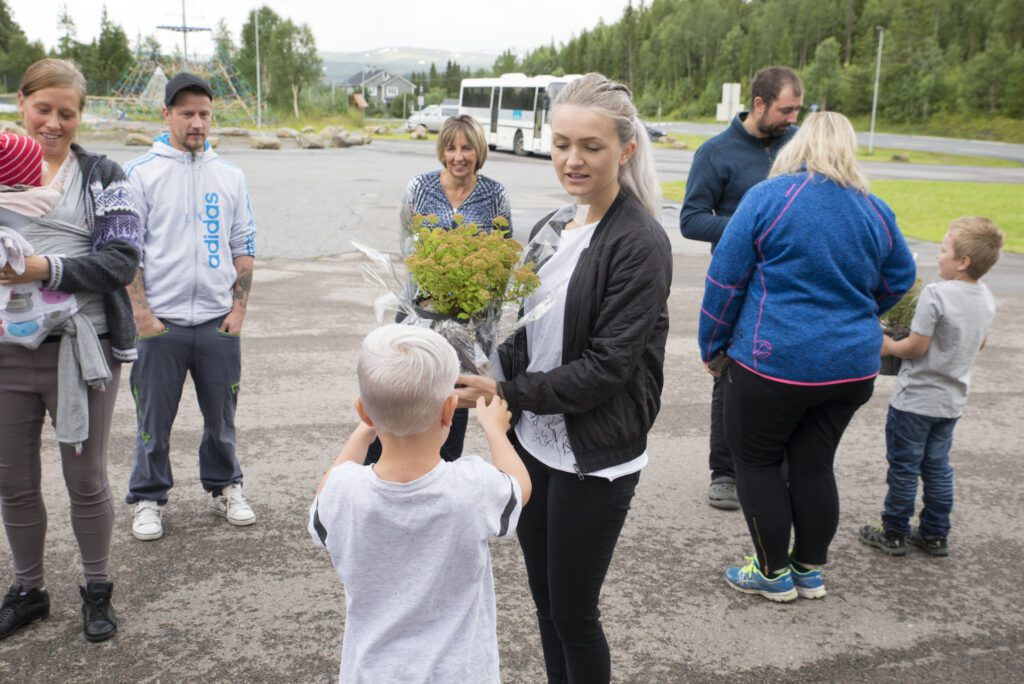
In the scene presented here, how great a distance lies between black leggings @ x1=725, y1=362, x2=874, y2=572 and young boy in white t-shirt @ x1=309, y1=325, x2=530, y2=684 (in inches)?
73.2

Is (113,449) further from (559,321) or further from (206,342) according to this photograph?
(559,321)

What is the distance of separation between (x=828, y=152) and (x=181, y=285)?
9.81ft

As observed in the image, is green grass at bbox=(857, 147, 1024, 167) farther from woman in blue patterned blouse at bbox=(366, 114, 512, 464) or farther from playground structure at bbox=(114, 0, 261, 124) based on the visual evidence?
playground structure at bbox=(114, 0, 261, 124)

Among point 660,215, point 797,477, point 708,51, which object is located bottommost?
point 797,477

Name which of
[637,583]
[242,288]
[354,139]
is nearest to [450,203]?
[242,288]

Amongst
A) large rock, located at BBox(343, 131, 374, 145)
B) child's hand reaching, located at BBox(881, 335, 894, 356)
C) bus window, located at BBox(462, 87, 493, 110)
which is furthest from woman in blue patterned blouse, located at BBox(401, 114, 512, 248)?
bus window, located at BBox(462, 87, 493, 110)

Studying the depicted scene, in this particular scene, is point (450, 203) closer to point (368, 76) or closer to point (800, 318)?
point (800, 318)

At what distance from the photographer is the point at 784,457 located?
389 cm

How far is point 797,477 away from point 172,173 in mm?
3232

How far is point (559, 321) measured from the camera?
8.49 feet

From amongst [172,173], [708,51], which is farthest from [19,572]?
[708,51]

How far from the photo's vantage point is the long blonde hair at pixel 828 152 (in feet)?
11.2

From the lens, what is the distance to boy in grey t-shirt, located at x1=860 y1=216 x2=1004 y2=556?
4.18m

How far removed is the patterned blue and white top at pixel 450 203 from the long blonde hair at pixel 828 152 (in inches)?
60.8
